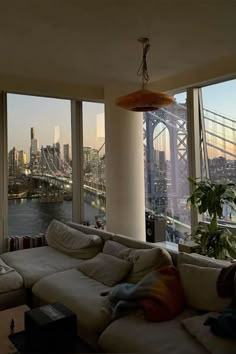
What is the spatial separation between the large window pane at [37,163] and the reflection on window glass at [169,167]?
131 centimetres

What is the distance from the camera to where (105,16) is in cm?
265

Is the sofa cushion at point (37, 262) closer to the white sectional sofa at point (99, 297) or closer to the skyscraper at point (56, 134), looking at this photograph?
the white sectional sofa at point (99, 297)

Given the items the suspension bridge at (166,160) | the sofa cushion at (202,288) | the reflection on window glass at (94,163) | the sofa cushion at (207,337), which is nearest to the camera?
the sofa cushion at (207,337)

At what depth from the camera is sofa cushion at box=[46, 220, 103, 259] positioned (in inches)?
138

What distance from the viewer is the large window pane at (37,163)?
4.50 metres

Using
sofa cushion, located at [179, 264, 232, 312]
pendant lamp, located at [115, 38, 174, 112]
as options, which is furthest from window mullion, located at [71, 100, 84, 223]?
sofa cushion, located at [179, 264, 232, 312]

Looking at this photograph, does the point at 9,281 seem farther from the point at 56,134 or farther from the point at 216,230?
the point at 56,134

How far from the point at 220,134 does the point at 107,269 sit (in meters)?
2.39

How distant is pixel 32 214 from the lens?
4.66 m

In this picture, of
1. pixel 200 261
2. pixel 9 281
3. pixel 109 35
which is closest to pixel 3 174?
pixel 9 281

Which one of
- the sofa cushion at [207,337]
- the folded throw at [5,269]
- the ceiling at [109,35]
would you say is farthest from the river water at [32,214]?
the sofa cushion at [207,337]

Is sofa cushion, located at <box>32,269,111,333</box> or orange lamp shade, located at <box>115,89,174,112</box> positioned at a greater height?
orange lamp shade, located at <box>115,89,174,112</box>

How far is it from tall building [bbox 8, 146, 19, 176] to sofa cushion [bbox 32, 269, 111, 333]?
6.50ft

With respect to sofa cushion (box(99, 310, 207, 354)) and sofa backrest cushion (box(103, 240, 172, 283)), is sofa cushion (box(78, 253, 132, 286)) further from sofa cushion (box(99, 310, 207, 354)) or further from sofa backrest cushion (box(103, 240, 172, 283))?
sofa cushion (box(99, 310, 207, 354))
